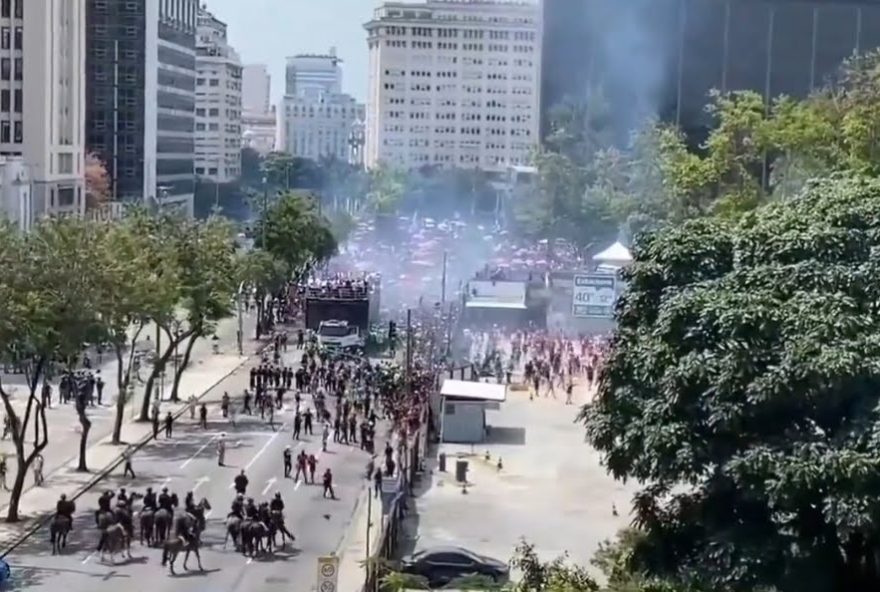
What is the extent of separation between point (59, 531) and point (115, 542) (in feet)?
3.61

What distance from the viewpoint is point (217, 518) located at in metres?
27.4

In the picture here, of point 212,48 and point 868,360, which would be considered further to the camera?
point 212,48

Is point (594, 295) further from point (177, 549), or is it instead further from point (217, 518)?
point (177, 549)

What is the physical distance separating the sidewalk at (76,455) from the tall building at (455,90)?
109699mm

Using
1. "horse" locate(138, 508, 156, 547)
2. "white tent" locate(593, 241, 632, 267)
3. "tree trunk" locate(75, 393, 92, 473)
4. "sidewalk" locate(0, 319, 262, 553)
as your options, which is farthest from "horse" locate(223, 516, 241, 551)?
"white tent" locate(593, 241, 632, 267)

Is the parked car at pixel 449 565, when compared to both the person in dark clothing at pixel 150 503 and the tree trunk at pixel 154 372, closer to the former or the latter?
the person in dark clothing at pixel 150 503

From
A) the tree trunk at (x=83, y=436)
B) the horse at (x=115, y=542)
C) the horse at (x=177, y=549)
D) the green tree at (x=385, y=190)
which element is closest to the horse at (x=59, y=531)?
the horse at (x=115, y=542)

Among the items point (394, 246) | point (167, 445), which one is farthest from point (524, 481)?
point (394, 246)

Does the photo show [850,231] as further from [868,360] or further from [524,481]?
[524,481]

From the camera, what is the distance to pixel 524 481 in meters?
31.8

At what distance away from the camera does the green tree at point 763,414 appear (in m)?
15.0

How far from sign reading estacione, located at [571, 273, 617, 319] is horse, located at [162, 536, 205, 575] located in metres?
27.7

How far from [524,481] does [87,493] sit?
8.68 meters

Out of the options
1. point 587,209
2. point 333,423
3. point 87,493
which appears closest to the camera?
Result: point 87,493
